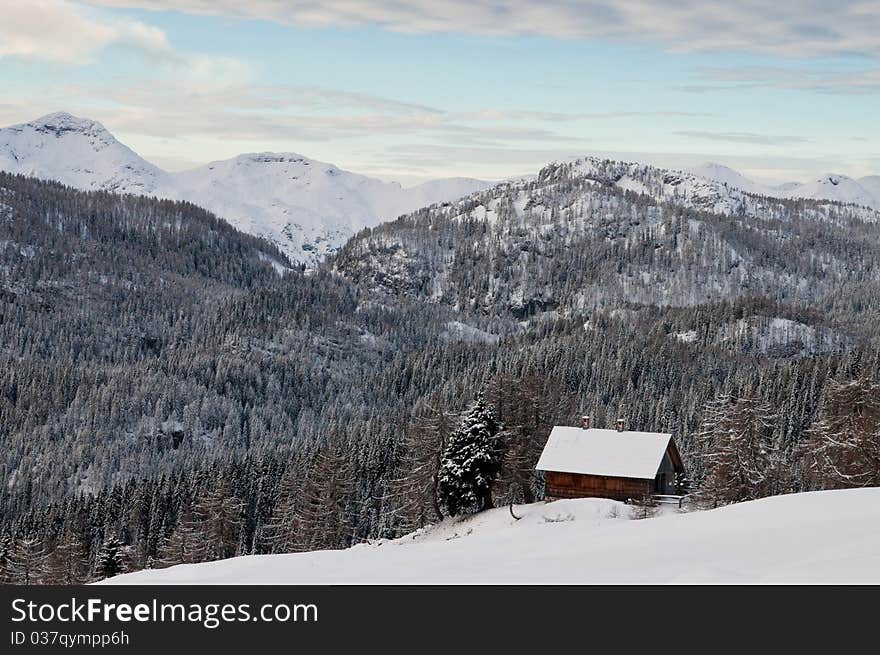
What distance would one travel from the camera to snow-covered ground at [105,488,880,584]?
19891mm

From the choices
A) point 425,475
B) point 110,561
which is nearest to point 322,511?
point 425,475

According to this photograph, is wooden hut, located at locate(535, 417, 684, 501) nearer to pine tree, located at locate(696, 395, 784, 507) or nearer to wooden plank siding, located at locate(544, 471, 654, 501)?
wooden plank siding, located at locate(544, 471, 654, 501)

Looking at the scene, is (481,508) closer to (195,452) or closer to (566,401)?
(566,401)

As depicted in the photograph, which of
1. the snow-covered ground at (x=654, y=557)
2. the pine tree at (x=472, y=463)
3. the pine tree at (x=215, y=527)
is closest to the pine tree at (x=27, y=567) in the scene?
the pine tree at (x=215, y=527)

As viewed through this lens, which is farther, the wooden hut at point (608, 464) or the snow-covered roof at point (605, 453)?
the wooden hut at point (608, 464)

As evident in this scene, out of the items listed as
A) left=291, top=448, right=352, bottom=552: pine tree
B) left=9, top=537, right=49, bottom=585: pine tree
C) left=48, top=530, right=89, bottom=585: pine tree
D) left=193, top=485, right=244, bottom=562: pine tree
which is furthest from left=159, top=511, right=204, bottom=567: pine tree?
left=9, top=537, right=49, bottom=585: pine tree

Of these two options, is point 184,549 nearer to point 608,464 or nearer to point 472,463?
point 472,463

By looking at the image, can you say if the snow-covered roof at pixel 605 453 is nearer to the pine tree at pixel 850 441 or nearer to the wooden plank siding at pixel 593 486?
the wooden plank siding at pixel 593 486

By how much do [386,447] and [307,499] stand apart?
30.9 metres

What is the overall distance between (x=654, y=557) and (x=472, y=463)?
39293 mm

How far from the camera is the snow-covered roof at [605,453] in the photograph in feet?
200

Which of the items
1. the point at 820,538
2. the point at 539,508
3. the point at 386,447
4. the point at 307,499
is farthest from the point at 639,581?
the point at 386,447

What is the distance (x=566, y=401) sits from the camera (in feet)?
269

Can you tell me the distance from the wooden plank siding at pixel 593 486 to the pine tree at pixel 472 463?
4.20 metres
